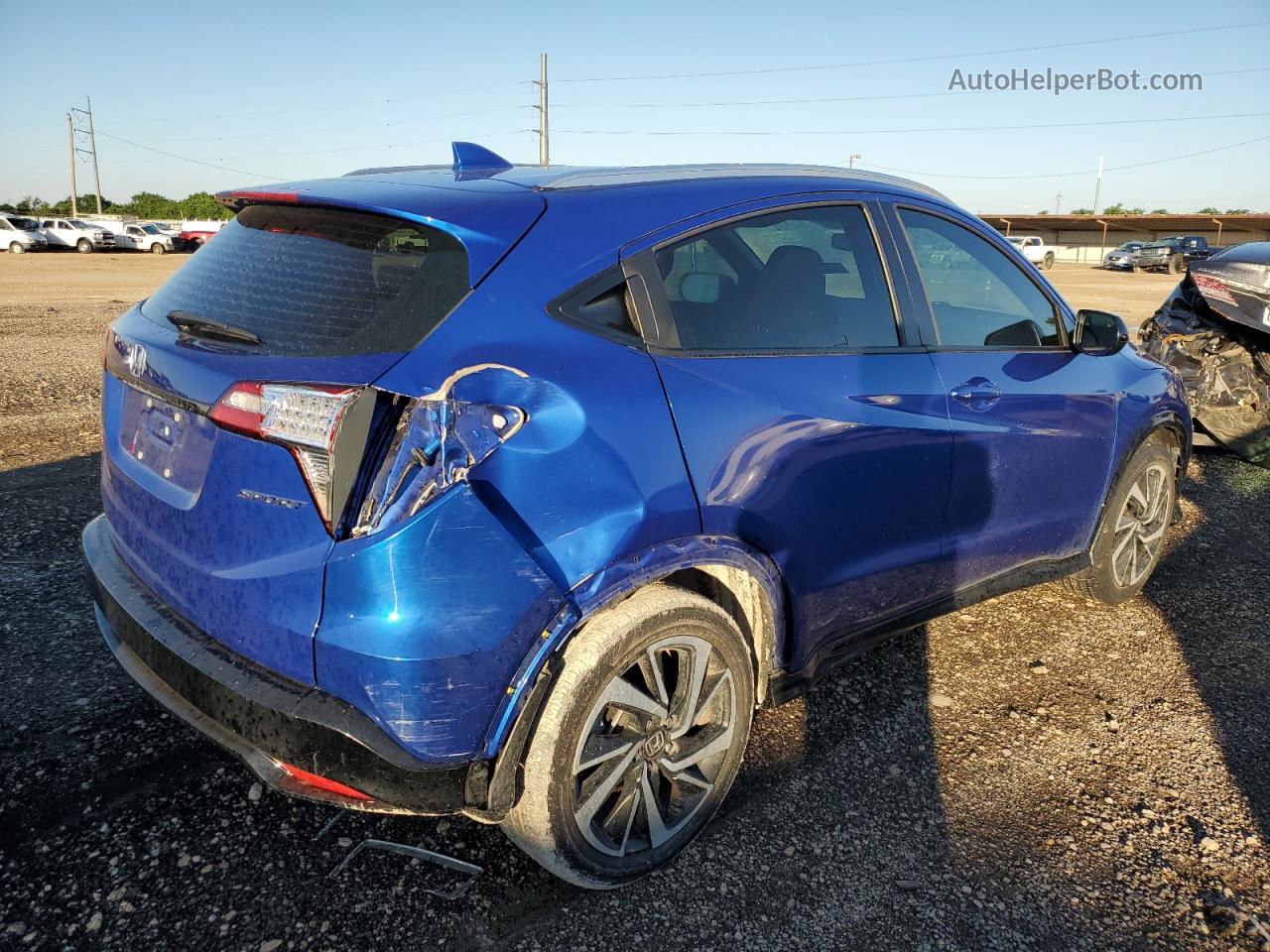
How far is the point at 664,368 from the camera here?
7.55ft

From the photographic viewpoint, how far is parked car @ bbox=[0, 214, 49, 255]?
38.8 m

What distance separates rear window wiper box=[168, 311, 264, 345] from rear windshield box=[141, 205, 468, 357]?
0.06 ft

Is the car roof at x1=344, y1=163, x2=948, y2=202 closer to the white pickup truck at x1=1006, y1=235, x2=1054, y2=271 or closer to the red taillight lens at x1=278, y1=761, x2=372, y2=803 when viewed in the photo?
the red taillight lens at x1=278, y1=761, x2=372, y2=803

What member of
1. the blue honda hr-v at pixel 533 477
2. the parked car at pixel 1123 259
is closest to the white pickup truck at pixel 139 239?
the parked car at pixel 1123 259

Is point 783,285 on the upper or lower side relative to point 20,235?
upper

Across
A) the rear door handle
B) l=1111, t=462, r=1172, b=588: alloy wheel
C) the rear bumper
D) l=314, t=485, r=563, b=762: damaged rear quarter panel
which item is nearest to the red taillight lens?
the rear bumper

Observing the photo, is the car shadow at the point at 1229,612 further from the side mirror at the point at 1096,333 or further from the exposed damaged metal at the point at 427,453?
the exposed damaged metal at the point at 427,453

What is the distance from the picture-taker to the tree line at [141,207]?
2803 inches

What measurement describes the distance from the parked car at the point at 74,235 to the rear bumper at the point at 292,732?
46.5m

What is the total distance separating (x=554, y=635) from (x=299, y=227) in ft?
4.11

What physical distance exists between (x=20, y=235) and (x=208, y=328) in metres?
45.0

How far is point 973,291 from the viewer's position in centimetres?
339

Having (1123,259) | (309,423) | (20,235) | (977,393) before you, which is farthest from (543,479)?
(1123,259)

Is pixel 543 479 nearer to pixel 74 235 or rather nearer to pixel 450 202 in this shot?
pixel 450 202
